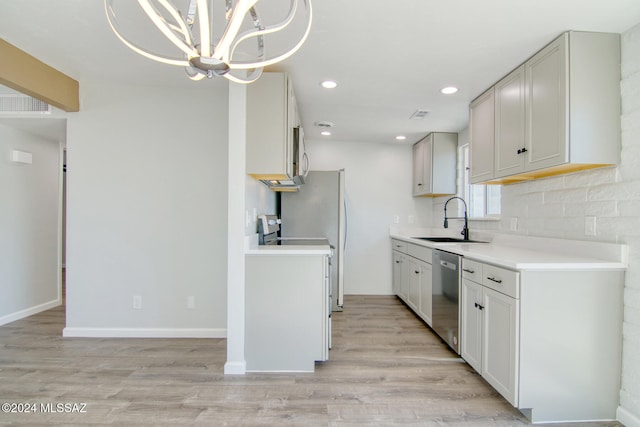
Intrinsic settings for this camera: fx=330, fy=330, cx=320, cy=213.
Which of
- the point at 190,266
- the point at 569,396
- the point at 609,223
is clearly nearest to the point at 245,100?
the point at 190,266

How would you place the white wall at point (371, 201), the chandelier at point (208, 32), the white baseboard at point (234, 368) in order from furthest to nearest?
the white wall at point (371, 201), the white baseboard at point (234, 368), the chandelier at point (208, 32)

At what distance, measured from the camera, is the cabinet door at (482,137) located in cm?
274

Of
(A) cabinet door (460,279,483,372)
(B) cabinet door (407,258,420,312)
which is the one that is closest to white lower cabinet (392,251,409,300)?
(B) cabinet door (407,258,420,312)

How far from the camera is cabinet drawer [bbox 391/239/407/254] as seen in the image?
13.3ft

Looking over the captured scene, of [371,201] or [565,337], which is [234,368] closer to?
[565,337]

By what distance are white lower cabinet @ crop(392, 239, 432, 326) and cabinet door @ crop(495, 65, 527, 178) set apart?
1.05 m

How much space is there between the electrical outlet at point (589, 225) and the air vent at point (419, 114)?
179cm

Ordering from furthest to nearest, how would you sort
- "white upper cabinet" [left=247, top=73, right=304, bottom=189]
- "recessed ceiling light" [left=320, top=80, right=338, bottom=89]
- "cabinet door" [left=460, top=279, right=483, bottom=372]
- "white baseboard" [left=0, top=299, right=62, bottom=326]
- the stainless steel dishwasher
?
"white baseboard" [left=0, top=299, right=62, bottom=326] < "recessed ceiling light" [left=320, top=80, right=338, bottom=89] < the stainless steel dishwasher < "white upper cabinet" [left=247, top=73, right=304, bottom=189] < "cabinet door" [left=460, top=279, right=483, bottom=372]

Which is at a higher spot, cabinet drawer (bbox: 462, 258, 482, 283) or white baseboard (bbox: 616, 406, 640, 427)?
cabinet drawer (bbox: 462, 258, 482, 283)

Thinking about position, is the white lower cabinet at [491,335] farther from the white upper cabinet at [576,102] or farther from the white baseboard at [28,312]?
the white baseboard at [28,312]

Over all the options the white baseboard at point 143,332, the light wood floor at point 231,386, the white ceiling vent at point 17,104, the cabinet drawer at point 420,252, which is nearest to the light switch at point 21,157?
the white ceiling vent at point 17,104

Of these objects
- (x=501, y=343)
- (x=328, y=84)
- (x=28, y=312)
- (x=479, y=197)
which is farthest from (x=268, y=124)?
(x=28, y=312)

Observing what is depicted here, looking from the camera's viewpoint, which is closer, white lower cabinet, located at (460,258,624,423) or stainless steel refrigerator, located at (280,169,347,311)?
white lower cabinet, located at (460,258,624,423)

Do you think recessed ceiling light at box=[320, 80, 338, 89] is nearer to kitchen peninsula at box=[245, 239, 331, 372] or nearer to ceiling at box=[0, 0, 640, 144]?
ceiling at box=[0, 0, 640, 144]
